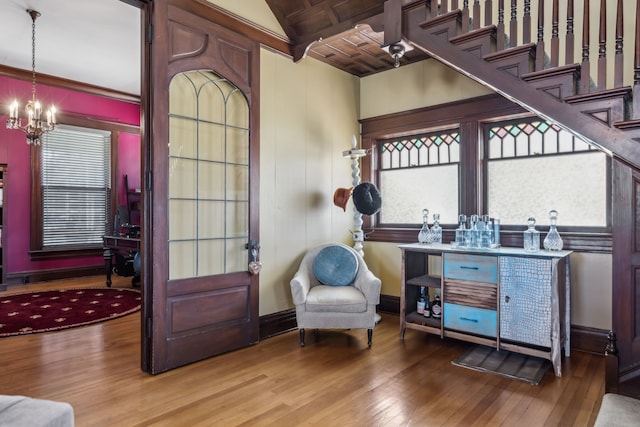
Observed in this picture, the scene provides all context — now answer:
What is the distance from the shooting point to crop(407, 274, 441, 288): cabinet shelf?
11.4 ft

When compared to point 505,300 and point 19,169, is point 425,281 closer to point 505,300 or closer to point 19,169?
point 505,300

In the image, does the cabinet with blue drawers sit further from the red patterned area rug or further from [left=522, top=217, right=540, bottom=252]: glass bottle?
the red patterned area rug

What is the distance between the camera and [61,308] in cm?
443

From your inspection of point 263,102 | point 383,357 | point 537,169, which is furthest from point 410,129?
point 383,357

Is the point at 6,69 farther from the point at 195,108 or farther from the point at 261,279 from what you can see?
the point at 261,279

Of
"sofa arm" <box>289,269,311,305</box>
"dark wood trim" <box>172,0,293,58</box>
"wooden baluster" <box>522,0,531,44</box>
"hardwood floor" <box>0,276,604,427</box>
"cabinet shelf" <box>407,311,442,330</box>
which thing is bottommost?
"hardwood floor" <box>0,276,604,427</box>

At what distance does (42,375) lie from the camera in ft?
8.79

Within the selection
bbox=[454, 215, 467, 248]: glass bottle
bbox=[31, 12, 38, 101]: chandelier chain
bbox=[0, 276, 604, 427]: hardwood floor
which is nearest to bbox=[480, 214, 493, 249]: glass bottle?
bbox=[454, 215, 467, 248]: glass bottle

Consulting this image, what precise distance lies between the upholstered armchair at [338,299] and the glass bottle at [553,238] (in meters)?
1.43

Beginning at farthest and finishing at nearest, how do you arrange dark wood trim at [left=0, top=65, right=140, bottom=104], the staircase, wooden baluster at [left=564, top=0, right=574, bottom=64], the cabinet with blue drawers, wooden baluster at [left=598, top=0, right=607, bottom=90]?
dark wood trim at [left=0, top=65, right=140, bottom=104], the cabinet with blue drawers, wooden baluster at [left=564, top=0, right=574, bottom=64], wooden baluster at [left=598, top=0, right=607, bottom=90], the staircase

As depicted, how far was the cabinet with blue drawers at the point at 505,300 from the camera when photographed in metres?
2.77

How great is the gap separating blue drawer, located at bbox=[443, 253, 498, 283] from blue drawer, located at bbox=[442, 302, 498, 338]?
0.25 metres

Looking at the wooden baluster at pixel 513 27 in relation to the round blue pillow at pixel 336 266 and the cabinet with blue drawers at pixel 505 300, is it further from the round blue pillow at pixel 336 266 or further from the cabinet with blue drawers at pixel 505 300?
the round blue pillow at pixel 336 266

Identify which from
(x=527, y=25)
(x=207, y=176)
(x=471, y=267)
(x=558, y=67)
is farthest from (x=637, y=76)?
(x=207, y=176)
